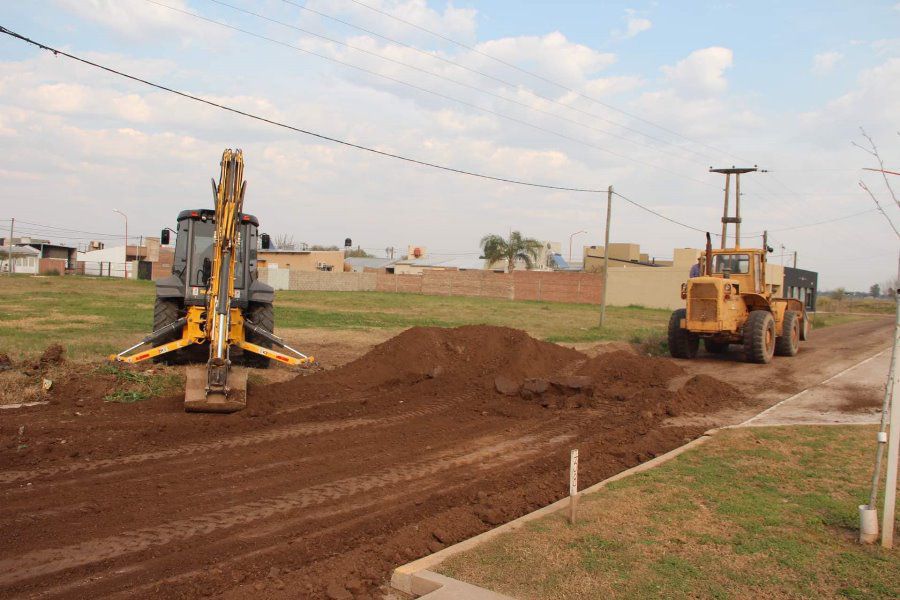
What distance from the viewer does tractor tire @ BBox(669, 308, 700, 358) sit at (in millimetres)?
19094

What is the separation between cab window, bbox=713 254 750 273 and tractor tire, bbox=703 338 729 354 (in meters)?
2.39

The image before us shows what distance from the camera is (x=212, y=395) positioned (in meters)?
9.83

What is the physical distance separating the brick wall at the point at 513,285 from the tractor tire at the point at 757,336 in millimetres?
34842

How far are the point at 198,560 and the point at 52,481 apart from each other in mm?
2615

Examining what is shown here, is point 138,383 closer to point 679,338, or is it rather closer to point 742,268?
point 679,338

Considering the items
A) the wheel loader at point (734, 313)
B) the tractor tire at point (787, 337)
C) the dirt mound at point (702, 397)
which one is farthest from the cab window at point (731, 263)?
the dirt mound at point (702, 397)

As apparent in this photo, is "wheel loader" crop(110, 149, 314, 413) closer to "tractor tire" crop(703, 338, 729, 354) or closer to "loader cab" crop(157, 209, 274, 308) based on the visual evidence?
"loader cab" crop(157, 209, 274, 308)

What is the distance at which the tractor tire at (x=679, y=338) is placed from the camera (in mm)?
19094

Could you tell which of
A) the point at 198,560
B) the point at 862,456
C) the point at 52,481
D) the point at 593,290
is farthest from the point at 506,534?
the point at 593,290

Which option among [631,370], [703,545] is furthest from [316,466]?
[631,370]

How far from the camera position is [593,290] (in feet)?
177

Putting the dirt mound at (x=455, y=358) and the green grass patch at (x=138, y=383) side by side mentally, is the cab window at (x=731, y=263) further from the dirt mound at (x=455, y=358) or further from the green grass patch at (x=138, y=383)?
the green grass patch at (x=138, y=383)

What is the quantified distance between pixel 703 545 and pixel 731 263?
50.0ft

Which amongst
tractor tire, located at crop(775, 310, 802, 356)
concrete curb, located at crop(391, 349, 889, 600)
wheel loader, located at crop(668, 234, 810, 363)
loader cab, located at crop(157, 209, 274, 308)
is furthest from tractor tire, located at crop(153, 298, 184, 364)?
tractor tire, located at crop(775, 310, 802, 356)
